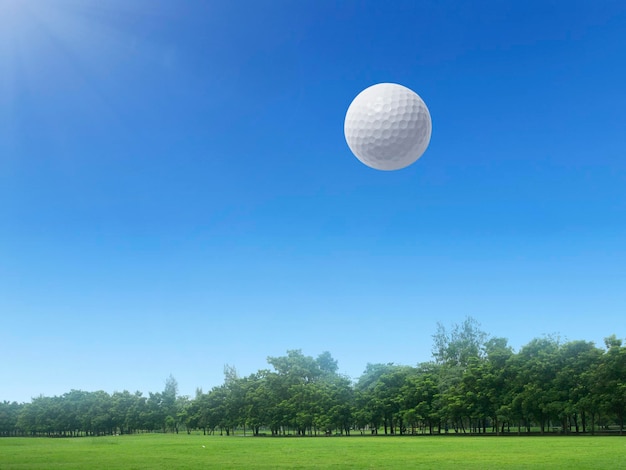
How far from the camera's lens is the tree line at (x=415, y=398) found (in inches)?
1818

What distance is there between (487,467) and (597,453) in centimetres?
803

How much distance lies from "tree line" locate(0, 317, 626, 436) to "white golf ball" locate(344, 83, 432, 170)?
37511 millimetres

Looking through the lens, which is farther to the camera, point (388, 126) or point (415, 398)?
point (415, 398)

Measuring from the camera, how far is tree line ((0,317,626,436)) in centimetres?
4619

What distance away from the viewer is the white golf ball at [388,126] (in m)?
14.3

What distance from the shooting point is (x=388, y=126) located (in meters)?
14.3

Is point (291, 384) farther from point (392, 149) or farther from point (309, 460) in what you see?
point (392, 149)

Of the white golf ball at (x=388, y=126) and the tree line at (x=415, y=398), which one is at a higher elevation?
the white golf ball at (x=388, y=126)

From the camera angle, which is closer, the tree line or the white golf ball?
the white golf ball

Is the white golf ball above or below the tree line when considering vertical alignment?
above

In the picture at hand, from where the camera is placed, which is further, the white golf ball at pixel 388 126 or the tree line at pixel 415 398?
the tree line at pixel 415 398

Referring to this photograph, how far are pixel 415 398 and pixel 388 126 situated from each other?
164ft

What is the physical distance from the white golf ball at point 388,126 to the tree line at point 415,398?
3751cm

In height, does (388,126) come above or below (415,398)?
above
